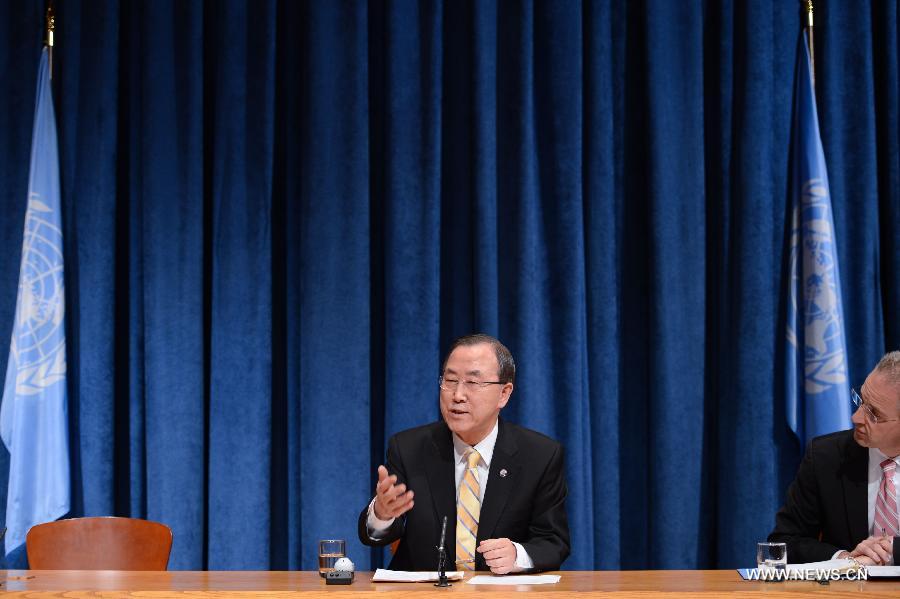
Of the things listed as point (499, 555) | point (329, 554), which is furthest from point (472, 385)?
point (329, 554)

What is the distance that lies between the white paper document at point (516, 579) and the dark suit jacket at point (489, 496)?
250 mm

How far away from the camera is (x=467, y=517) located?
127 inches

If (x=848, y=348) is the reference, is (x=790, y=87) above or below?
above

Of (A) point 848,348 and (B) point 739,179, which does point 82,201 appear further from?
(A) point 848,348

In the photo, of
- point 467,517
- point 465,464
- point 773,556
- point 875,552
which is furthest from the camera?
point 465,464

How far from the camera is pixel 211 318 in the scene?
4617 millimetres

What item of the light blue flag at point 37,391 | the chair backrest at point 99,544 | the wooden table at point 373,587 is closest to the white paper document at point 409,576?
the wooden table at point 373,587

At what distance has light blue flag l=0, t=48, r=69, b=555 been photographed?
446 cm

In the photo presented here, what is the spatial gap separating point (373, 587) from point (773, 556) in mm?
1026

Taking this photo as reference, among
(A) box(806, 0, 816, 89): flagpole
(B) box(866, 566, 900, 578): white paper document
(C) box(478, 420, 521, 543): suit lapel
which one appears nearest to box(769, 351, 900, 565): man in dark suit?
(B) box(866, 566, 900, 578): white paper document

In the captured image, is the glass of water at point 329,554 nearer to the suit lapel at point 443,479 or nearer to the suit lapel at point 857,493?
the suit lapel at point 443,479

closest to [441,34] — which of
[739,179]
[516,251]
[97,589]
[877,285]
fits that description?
[516,251]

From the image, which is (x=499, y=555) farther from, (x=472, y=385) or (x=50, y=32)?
(x=50, y=32)

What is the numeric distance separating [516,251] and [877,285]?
1.55 metres
